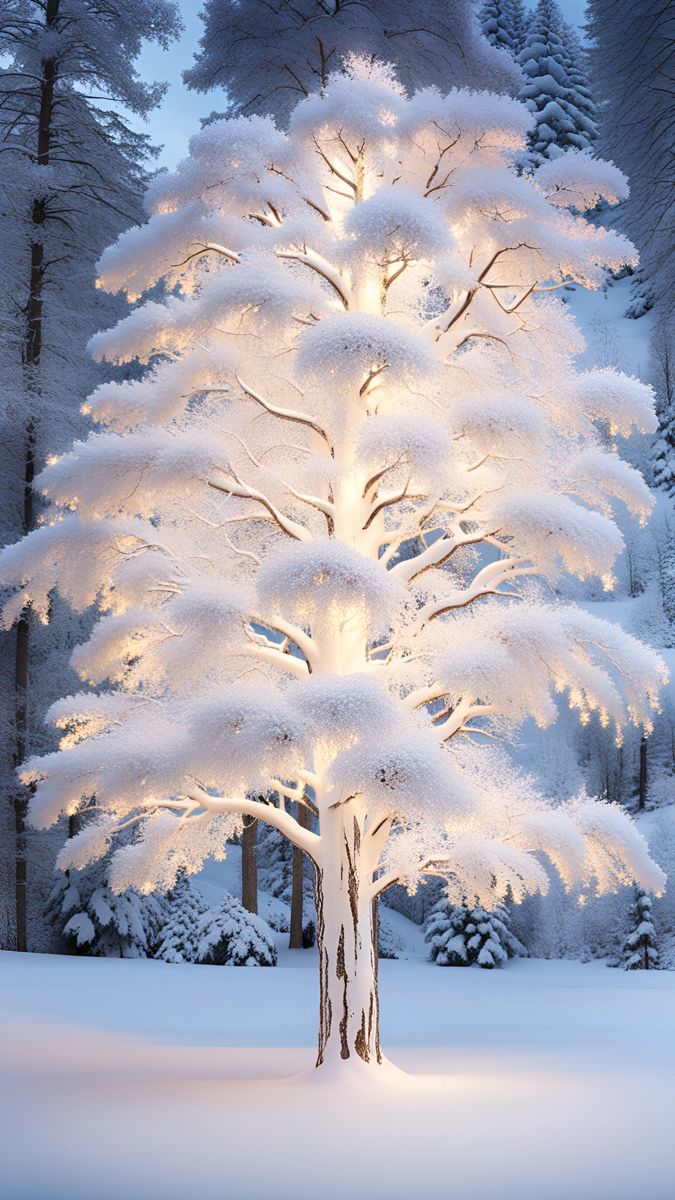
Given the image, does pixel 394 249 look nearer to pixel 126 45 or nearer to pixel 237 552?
pixel 237 552

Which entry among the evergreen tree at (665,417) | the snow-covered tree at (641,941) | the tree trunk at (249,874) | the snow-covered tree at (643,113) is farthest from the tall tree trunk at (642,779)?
the snow-covered tree at (643,113)

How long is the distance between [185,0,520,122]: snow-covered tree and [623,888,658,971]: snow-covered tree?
11.3 m

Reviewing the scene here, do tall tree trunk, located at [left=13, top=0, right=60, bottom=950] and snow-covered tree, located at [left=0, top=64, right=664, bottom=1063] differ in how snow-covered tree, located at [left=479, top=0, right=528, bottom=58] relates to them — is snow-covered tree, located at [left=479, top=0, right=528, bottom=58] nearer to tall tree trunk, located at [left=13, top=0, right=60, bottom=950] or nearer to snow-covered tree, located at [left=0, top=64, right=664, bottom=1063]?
tall tree trunk, located at [left=13, top=0, right=60, bottom=950]

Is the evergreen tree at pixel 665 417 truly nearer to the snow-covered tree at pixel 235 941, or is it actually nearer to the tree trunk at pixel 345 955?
the snow-covered tree at pixel 235 941

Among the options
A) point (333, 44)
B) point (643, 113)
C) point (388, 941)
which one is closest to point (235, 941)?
point (388, 941)

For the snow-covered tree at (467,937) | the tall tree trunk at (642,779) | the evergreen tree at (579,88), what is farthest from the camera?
the evergreen tree at (579,88)

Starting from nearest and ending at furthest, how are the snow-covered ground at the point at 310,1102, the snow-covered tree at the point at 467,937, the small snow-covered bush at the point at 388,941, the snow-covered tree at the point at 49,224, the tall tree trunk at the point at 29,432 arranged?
1. the snow-covered ground at the point at 310,1102
2. the snow-covered tree at the point at 49,224
3. the tall tree trunk at the point at 29,432
4. the snow-covered tree at the point at 467,937
5. the small snow-covered bush at the point at 388,941

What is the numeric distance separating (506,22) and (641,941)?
3843cm

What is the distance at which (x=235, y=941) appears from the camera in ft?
51.0

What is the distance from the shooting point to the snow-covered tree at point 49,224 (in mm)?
14992

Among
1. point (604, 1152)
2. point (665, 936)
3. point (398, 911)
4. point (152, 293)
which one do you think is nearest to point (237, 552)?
point (604, 1152)

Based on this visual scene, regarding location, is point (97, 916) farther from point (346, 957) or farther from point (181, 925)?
point (346, 957)

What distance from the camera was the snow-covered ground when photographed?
5.16m

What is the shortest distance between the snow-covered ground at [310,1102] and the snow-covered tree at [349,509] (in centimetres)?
89
